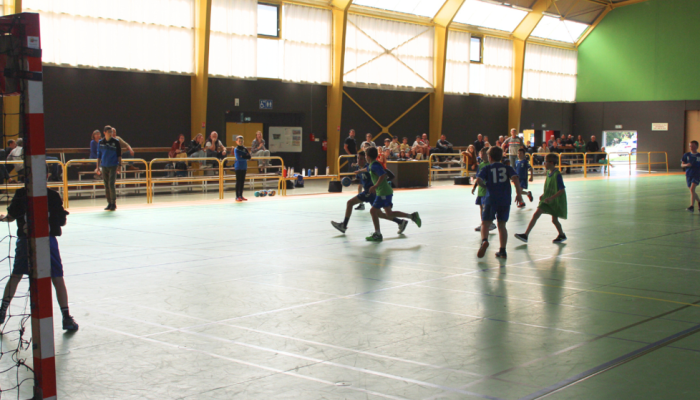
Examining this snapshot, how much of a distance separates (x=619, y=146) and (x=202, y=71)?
31513 millimetres

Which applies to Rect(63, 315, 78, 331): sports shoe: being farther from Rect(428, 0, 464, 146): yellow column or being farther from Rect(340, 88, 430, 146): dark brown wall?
Rect(428, 0, 464, 146): yellow column

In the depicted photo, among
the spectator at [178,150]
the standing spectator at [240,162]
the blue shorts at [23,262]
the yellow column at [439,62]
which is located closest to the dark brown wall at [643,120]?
the yellow column at [439,62]

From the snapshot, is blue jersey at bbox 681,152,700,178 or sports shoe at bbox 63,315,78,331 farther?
blue jersey at bbox 681,152,700,178

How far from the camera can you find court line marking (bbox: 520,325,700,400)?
451 centimetres

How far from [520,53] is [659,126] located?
10.1m

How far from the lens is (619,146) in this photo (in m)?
46.2

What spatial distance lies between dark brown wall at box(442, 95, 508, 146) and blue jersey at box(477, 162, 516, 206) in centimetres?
2718

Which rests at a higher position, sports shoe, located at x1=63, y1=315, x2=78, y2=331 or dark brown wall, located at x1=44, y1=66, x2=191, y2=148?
dark brown wall, located at x1=44, y1=66, x2=191, y2=148

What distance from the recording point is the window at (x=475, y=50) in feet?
123

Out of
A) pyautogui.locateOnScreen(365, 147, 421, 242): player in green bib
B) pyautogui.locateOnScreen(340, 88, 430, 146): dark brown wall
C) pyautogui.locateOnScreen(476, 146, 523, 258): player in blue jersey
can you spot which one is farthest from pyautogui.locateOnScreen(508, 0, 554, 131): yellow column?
pyautogui.locateOnScreen(476, 146, 523, 258): player in blue jersey

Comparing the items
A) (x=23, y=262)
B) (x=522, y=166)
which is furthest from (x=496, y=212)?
(x=522, y=166)

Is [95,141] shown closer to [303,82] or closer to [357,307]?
[303,82]

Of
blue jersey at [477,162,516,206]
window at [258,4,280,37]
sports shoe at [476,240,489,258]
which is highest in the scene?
window at [258,4,280,37]

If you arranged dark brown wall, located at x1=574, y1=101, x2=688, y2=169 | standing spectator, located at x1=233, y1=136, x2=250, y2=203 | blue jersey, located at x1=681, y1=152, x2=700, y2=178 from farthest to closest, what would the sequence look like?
1. dark brown wall, located at x1=574, y1=101, x2=688, y2=169
2. standing spectator, located at x1=233, y1=136, x2=250, y2=203
3. blue jersey, located at x1=681, y1=152, x2=700, y2=178
